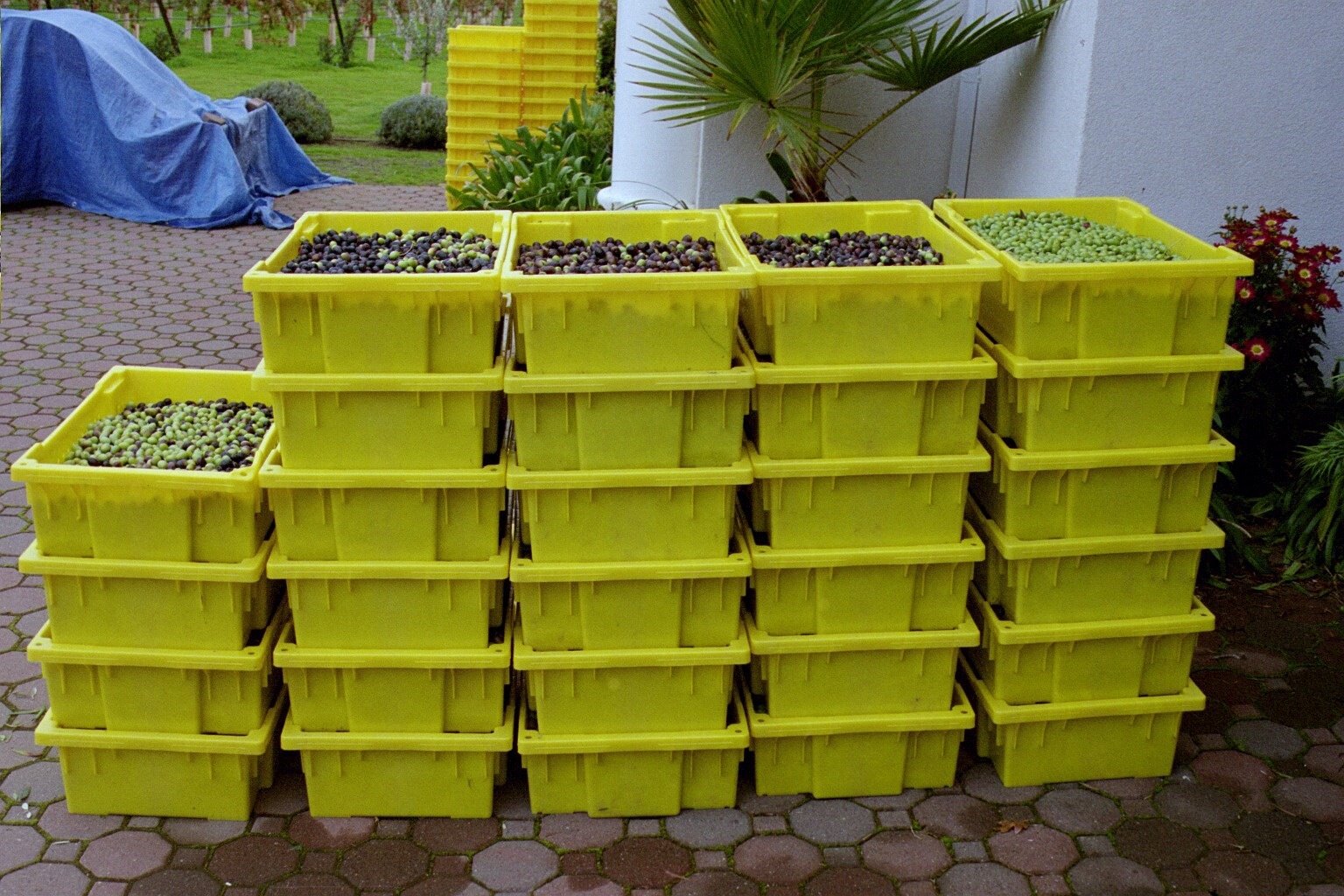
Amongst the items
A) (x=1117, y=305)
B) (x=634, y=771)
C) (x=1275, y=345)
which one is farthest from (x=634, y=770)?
(x=1275, y=345)

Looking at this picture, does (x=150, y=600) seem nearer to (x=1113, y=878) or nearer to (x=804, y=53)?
(x=1113, y=878)

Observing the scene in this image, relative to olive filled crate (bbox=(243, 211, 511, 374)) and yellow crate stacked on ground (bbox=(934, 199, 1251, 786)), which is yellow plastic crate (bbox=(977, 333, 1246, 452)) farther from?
olive filled crate (bbox=(243, 211, 511, 374))

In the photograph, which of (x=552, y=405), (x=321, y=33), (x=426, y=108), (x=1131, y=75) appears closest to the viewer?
(x=552, y=405)

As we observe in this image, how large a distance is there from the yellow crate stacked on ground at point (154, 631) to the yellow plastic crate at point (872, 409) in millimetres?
1537

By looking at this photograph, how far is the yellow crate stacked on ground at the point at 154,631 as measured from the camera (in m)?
3.54

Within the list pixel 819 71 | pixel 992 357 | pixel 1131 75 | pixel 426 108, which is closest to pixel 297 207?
pixel 426 108

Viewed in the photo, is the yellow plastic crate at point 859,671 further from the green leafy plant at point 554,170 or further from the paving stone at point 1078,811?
the green leafy plant at point 554,170

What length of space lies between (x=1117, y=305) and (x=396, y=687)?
8.01 ft

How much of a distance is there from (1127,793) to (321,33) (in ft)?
68.6

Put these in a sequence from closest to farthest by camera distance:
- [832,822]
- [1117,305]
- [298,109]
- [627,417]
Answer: [627,417]
[1117,305]
[832,822]
[298,109]

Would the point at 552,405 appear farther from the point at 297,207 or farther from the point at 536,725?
the point at 297,207

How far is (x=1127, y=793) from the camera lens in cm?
400

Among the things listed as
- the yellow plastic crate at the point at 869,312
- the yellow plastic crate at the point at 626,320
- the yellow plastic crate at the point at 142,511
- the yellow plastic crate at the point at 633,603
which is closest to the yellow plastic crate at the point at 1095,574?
the yellow plastic crate at the point at 869,312

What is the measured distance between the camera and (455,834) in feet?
12.4
